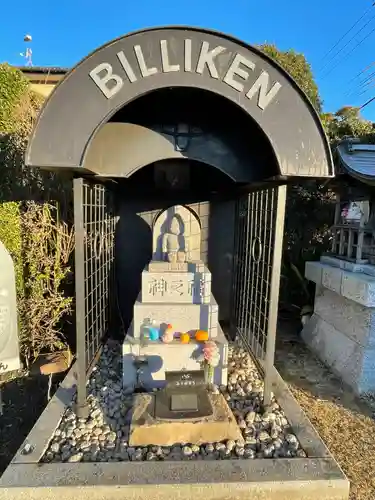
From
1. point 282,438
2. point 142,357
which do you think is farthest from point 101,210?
point 282,438

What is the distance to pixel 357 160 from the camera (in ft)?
13.1

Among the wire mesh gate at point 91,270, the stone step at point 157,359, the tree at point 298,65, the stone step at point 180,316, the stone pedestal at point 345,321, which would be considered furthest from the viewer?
the tree at point 298,65

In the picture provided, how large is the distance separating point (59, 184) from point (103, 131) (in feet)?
4.61

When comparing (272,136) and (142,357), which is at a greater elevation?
(272,136)

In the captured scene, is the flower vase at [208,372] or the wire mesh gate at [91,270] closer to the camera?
the wire mesh gate at [91,270]

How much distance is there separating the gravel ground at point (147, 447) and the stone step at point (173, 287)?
87 cm

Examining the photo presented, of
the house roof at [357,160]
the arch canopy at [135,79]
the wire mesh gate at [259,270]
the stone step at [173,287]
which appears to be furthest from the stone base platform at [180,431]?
the house roof at [357,160]

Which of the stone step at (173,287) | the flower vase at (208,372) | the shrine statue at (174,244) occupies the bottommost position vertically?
the flower vase at (208,372)

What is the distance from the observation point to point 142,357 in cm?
302

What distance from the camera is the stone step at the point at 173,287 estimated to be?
329 centimetres

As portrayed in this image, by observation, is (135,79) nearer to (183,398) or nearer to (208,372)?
(183,398)

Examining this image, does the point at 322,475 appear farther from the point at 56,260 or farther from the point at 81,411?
the point at 56,260

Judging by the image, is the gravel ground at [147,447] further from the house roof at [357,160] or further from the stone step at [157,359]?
the house roof at [357,160]

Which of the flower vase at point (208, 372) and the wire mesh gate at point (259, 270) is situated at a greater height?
the wire mesh gate at point (259, 270)
